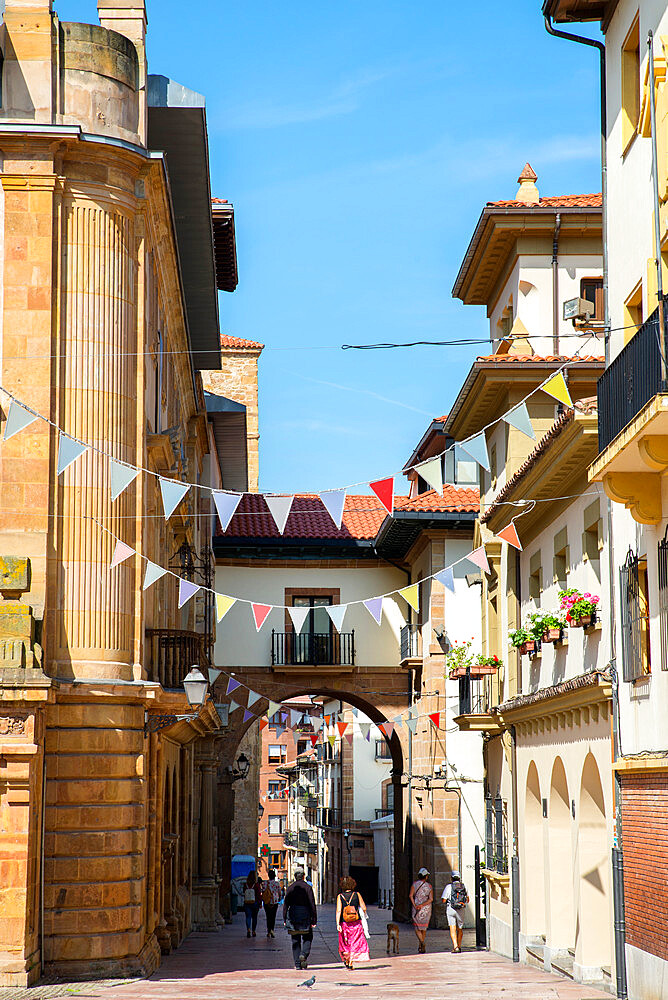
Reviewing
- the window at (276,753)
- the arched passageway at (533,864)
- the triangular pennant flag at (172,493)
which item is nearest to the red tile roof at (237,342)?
the arched passageway at (533,864)

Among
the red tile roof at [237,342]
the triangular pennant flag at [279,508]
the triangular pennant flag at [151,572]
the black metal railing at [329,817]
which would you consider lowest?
the black metal railing at [329,817]

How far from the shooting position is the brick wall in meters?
14.0

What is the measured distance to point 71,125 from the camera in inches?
680

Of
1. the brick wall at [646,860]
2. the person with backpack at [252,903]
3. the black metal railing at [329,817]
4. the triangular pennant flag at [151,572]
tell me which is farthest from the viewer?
the black metal railing at [329,817]

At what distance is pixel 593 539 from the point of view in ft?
63.7

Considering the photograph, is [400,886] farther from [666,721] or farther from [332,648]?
[666,721]

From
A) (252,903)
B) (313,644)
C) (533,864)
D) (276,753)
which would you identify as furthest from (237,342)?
(276,753)

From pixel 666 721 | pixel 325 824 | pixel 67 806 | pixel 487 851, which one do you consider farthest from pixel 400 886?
pixel 325 824

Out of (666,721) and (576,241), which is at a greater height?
(576,241)

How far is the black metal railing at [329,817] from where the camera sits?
61.0 metres

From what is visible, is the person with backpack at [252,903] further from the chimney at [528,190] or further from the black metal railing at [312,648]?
the chimney at [528,190]

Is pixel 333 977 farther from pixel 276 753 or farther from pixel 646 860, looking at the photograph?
pixel 276 753

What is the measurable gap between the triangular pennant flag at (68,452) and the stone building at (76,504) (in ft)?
1.89

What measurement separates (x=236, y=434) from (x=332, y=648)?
7075mm
